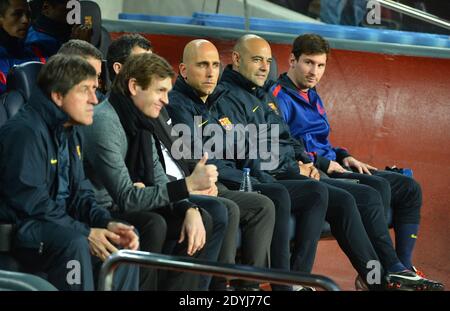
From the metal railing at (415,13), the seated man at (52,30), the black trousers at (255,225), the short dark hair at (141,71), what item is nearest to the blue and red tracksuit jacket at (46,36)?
the seated man at (52,30)

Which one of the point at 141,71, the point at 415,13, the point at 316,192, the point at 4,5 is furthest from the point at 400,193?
the point at 4,5

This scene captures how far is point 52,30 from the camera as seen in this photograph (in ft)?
18.0

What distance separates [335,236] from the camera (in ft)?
17.5

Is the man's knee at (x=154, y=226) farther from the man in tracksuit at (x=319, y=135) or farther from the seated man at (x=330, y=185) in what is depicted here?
the man in tracksuit at (x=319, y=135)

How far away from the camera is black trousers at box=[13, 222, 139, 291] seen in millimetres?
3701

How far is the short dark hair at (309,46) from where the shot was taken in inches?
229

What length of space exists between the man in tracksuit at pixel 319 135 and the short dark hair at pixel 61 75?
201cm

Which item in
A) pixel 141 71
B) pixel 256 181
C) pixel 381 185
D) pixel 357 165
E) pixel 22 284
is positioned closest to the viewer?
pixel 22 284

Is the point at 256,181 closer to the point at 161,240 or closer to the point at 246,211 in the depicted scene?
the point at 246,211

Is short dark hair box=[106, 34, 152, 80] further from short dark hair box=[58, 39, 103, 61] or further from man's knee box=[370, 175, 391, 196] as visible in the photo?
man's knee box=[370, 175, 391, 196]

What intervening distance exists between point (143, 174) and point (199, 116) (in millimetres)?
741

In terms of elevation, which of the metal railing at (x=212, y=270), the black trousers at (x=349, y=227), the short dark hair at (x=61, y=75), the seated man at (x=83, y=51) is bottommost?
the black trousers at (x=349, y=227)

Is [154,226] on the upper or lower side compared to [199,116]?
lower

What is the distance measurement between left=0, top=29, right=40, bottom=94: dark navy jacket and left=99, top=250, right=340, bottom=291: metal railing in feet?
7.77
